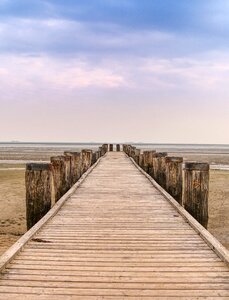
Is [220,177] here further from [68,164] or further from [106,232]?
[106,232]

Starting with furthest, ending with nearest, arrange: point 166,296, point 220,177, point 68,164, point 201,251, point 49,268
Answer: point 220,177 → point 68,164 → point 201,251 → point 49,268 → point 166,296

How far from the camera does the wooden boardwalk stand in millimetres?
3754

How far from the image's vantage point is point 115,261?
452 cm

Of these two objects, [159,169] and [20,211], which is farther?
[20,211]

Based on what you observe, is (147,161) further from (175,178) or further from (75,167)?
(175,178)

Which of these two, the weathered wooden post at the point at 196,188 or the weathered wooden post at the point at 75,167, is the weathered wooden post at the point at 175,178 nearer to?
the weathered wooden post at the point at 196,188

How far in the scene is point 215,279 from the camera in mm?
4004

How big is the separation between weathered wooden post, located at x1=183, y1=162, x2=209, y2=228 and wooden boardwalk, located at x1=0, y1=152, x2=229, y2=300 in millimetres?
435

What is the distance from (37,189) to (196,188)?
2575mm

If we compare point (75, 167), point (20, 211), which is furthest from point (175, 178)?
point (20, 211)

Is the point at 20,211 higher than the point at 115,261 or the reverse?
the reverse

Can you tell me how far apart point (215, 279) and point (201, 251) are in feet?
2.98

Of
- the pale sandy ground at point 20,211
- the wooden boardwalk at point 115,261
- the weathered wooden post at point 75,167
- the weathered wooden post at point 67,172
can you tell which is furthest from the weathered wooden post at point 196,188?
the pale sandy ground at point 20,211

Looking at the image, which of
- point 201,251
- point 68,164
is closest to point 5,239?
point 68,164
